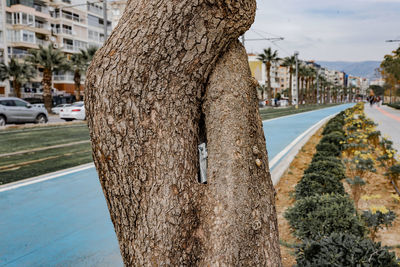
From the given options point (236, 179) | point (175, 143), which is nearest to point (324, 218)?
point (236, 179)

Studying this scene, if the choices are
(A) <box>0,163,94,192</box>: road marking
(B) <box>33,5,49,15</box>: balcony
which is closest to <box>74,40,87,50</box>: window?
(B) <box>33,5,49,15</box>: balcony

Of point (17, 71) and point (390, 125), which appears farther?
point (17, 71)

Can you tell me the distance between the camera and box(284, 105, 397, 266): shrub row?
2.80 m

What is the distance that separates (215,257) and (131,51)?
46.5 inches

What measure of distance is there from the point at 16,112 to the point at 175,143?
21.9 m

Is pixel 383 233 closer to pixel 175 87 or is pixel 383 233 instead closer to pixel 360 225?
pixel 360 225

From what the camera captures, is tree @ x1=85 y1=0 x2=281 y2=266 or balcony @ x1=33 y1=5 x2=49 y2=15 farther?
balcony @ x1=33 y1=5 x2=49 y2=15

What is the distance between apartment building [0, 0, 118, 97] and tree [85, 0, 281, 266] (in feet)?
149

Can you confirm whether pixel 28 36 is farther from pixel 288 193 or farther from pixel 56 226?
pixel 288 193

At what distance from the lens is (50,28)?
56625 mm

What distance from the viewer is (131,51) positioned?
6.52 feet

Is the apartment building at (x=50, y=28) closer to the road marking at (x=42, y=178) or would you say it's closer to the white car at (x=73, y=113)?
the white car at (x=73, y=113)

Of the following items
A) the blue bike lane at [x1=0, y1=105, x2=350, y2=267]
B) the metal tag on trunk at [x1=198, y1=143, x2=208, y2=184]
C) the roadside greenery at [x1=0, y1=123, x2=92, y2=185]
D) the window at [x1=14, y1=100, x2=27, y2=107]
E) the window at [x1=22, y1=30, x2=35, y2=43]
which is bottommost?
the blue bike lane at [x1=0, y1=105, x2=350, y2=267]

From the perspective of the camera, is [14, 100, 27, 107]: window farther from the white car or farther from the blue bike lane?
the blue bike lane
